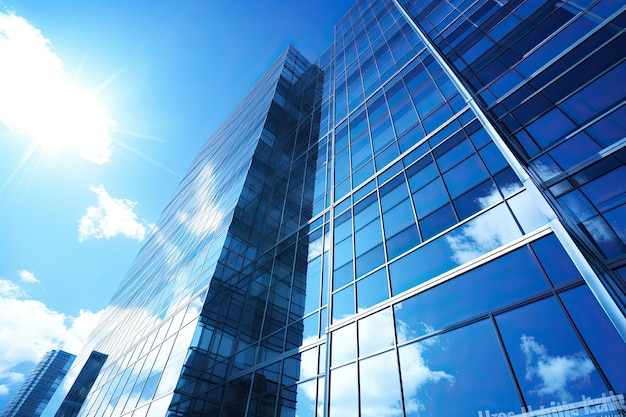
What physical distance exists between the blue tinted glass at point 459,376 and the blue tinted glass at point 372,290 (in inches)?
94.2

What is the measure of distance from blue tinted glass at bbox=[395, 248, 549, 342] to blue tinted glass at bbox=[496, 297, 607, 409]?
0.52 metres

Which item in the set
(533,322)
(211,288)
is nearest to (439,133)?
(533,322)

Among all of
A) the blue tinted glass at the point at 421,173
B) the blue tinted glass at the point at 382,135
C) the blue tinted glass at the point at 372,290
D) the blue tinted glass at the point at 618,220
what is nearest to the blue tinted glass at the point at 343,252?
the blue tinted glass at the point at 372,290

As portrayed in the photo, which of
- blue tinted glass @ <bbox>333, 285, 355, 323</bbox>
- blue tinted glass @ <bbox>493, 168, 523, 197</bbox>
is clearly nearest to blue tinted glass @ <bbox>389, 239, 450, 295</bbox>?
blue tinted glass @ <bbox>333, 285, 355, 323</bbox>

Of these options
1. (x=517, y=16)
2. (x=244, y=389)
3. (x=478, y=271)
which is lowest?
(x=244, y=389)

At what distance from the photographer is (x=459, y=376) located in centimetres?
729

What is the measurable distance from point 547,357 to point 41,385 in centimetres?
24544

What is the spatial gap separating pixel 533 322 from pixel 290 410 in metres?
8.96

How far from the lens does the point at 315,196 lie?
1984cm

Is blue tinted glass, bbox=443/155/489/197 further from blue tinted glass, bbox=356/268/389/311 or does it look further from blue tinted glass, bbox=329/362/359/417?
blue tinted glass, bbox=329/362/359/417

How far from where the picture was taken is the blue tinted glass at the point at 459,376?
6.58 m

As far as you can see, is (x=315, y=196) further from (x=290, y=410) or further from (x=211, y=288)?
(x=290, y=410)

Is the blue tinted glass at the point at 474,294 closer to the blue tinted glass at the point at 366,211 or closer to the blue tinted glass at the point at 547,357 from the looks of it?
Result: the blue tinted glass at the point at 547,357

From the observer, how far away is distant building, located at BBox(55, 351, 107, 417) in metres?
31.8
